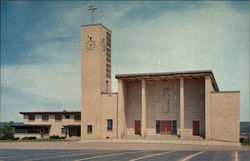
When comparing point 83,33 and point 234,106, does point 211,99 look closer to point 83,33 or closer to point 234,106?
point 234,106

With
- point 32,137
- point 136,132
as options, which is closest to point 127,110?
point 136,132

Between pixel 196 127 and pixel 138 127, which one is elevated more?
pixel 196 127

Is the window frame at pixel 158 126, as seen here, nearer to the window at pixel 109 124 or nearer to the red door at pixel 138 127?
the red door at pixel 138 127

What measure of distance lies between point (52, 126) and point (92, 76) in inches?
610

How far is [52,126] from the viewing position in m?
61.4

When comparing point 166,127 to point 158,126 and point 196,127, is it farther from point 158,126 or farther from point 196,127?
point 196,127

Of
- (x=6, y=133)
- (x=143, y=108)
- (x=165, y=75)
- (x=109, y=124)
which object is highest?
(x=165, y=75)

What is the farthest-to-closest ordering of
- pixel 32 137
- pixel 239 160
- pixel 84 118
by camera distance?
1. pixel 32 137
2. pixel 84 118
3. pixel 239 160

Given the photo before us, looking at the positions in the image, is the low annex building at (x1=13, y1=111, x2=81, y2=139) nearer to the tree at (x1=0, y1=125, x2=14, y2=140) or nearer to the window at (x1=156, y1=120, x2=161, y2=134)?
the tree at (x1=0, y1=125, x2=14, y2=140)

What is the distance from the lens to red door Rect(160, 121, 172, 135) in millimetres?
51469

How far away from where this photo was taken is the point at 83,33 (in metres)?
53.3

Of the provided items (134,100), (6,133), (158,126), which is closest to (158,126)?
(158,126)

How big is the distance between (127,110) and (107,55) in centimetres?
937

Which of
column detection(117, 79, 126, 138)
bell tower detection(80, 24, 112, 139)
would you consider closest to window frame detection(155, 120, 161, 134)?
column detection(117, 79, 126, 138)
